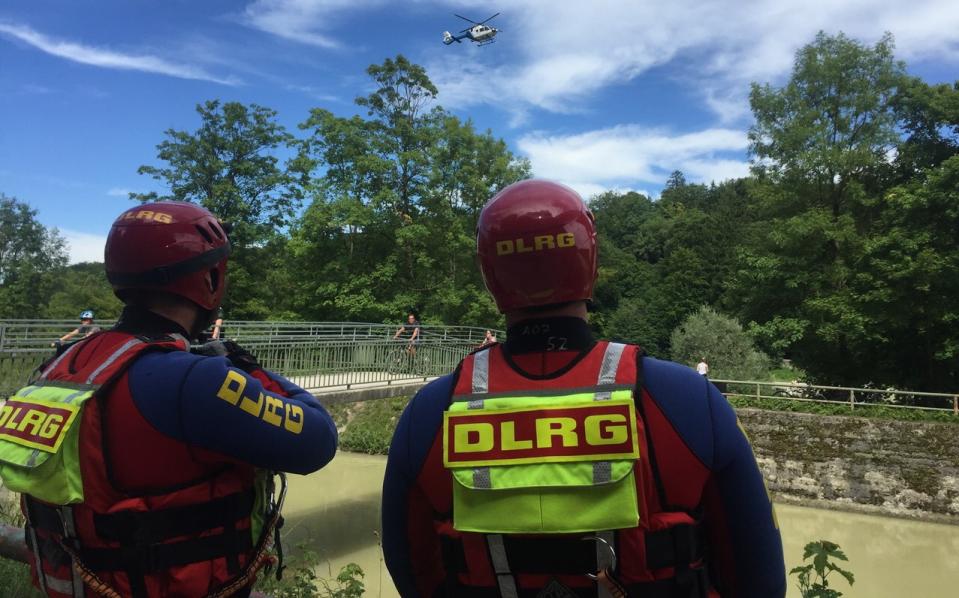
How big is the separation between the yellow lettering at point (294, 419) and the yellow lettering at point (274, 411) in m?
0.02

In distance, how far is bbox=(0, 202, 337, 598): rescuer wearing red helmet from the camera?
1.74 m

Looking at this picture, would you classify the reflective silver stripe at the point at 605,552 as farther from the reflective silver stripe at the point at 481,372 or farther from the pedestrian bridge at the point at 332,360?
the pedestrian bridge at the point at 332,360

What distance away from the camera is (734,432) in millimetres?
1325

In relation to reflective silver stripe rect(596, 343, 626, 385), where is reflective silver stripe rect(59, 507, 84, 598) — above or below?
Answer: below

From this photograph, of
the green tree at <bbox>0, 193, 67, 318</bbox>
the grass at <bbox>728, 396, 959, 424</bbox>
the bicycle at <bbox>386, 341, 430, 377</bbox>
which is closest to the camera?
the bicycle at <bbox>386, 341, 430, 377</bbox>

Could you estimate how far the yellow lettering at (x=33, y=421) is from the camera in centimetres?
184

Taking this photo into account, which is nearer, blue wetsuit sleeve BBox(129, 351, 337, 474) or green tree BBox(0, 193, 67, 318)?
blue wetsuit sleeve BBox(129, 351, 337, 474)

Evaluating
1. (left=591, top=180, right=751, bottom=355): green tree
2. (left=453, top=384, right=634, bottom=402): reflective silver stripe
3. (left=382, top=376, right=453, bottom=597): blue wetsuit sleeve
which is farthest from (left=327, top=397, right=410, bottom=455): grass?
(left=591, top=180, right=751, bottom=355): green tree

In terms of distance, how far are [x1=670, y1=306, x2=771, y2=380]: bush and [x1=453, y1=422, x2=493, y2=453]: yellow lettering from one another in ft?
102

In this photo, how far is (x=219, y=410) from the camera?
1.76 meters

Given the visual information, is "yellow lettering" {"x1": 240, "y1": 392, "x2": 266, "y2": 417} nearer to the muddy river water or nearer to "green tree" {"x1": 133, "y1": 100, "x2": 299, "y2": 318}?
the muddy river water

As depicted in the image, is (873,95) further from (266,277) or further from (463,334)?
(266,277)

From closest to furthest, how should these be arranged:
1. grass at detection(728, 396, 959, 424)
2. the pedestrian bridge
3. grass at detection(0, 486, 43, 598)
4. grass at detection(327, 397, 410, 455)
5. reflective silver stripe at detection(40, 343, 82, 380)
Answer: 1. reflective silver stripe at detection(40, 343, 82, 380)
2. grass at detection(0, 486, 43, 598)
3. the pedestrian bridge
4. grass at detection(728, 396, 959, 424)
5. grass at detection(327, 397, 410, 455)

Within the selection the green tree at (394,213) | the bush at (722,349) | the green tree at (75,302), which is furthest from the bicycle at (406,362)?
the green tree at (75,302)
